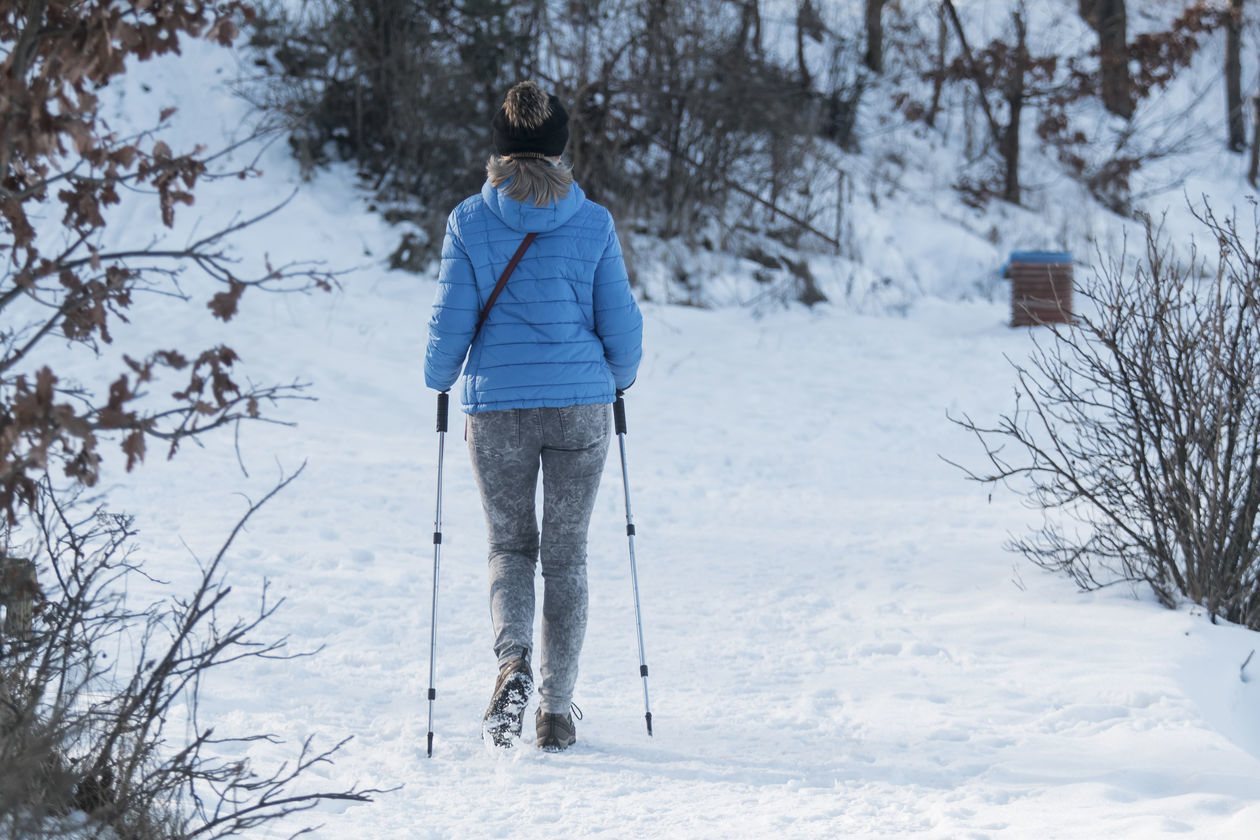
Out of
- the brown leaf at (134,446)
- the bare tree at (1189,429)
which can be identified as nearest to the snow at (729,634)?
the bare tree at (1189,429)

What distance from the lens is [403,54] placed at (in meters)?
13.2

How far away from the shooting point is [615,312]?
149 inches

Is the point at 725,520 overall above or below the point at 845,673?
above

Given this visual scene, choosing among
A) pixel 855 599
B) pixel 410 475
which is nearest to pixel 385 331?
pixel 410 475

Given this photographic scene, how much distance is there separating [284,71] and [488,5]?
2.69m

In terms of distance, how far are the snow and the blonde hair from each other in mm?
1634

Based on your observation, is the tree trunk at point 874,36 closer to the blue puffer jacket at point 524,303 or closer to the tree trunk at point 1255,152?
the tree trunk at point 1255,152

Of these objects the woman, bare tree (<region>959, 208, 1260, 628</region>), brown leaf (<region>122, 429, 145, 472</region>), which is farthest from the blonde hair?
A: bare tree (<region>959, 208, 1260, 628</region>)

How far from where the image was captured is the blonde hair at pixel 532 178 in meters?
3.60

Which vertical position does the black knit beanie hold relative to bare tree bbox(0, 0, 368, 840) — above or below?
above

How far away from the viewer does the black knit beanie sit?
3580 mm

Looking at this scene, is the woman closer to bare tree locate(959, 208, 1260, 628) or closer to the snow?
the snow

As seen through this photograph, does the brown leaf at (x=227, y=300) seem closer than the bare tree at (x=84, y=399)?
No

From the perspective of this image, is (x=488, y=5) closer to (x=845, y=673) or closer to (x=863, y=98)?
(x=863, y=98)
